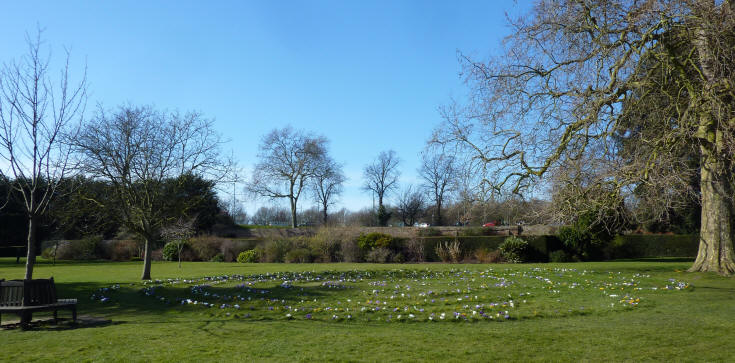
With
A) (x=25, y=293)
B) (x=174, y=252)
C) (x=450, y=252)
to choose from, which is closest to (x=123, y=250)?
(x=174, y=252)

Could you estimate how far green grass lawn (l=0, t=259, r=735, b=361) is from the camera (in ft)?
19.1

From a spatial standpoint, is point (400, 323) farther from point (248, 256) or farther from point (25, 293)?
point (248, 256)

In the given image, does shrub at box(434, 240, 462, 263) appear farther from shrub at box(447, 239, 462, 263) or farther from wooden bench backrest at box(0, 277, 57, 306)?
wooden bench backrest at box(0, 277, 57, 306)

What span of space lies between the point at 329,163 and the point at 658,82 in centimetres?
4274

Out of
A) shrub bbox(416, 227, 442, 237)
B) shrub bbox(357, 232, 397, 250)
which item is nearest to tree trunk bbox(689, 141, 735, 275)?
shrub bbox(357, 232, 397, 250)

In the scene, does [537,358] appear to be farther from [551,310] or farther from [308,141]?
[308,141]

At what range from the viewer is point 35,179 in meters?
9.44

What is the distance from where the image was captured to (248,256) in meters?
31.8

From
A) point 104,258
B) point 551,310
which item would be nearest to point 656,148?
point 551,310

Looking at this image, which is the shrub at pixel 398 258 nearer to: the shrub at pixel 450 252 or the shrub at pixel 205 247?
the shrub at pixel 450 252

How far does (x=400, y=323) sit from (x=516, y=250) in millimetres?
19081

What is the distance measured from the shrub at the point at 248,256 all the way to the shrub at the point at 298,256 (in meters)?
3.01

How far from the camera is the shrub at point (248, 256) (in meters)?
31.5

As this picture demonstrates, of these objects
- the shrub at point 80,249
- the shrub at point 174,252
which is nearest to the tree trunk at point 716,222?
the shrub at point 174,252
